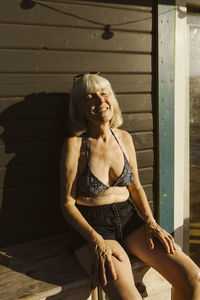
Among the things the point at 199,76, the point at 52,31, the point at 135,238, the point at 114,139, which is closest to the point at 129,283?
the point at 135,238

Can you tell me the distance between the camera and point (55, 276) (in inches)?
95.0

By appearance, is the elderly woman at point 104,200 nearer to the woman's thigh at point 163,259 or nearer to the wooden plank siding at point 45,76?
the woman's thigh at point 163,259

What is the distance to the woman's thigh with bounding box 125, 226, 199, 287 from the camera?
7.78ft

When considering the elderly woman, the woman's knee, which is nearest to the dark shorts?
the elderly woman

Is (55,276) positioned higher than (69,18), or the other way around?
(69,18)

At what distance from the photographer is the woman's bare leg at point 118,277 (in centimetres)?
218

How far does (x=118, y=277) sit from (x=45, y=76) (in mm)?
1755

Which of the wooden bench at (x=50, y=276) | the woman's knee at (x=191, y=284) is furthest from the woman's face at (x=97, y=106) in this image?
the woman's knee at (x=191, y=284)

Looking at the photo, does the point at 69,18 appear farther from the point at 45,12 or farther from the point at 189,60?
the point at 189,60

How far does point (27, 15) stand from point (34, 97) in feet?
2.23

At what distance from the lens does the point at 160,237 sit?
99.6 inches

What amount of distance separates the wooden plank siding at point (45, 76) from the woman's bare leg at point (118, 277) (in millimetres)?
704

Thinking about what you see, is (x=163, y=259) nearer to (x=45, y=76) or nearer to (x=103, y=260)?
(x=103, y=260)

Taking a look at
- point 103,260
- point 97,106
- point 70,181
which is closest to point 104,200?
point 70,181
